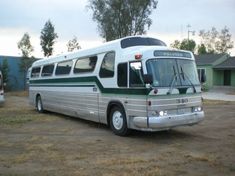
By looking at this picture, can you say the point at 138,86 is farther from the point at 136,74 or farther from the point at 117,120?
the point at 117,120

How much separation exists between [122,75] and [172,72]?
146cm

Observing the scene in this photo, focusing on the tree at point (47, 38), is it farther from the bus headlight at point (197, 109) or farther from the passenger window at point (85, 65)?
the bus headlight at point (197, 109)

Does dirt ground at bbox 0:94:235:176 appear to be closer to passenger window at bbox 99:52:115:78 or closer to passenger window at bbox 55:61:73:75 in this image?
passenger window at bbox 99:52:115:78

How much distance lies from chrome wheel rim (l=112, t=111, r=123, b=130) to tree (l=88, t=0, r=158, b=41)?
27.9 m

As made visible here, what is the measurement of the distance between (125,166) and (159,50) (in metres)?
4.18

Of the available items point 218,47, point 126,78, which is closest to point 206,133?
point 126,78

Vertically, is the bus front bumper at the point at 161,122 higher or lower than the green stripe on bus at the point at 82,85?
lower

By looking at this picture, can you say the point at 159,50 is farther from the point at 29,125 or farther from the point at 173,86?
the point at 29,125

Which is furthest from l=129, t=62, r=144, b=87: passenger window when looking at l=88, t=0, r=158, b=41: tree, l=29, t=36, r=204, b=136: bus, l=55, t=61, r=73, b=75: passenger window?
l=88, t=0, r=158, b=41: tree

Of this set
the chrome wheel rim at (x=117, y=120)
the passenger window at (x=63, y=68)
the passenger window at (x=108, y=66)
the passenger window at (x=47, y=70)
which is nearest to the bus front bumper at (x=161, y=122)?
the chrome wheel rim at (x=117, y=120)

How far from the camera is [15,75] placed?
138 ft

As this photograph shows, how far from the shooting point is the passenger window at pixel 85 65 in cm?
1363

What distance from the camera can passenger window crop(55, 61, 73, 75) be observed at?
1578 cm

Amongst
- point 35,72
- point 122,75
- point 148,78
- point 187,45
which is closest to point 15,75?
point 35,72
